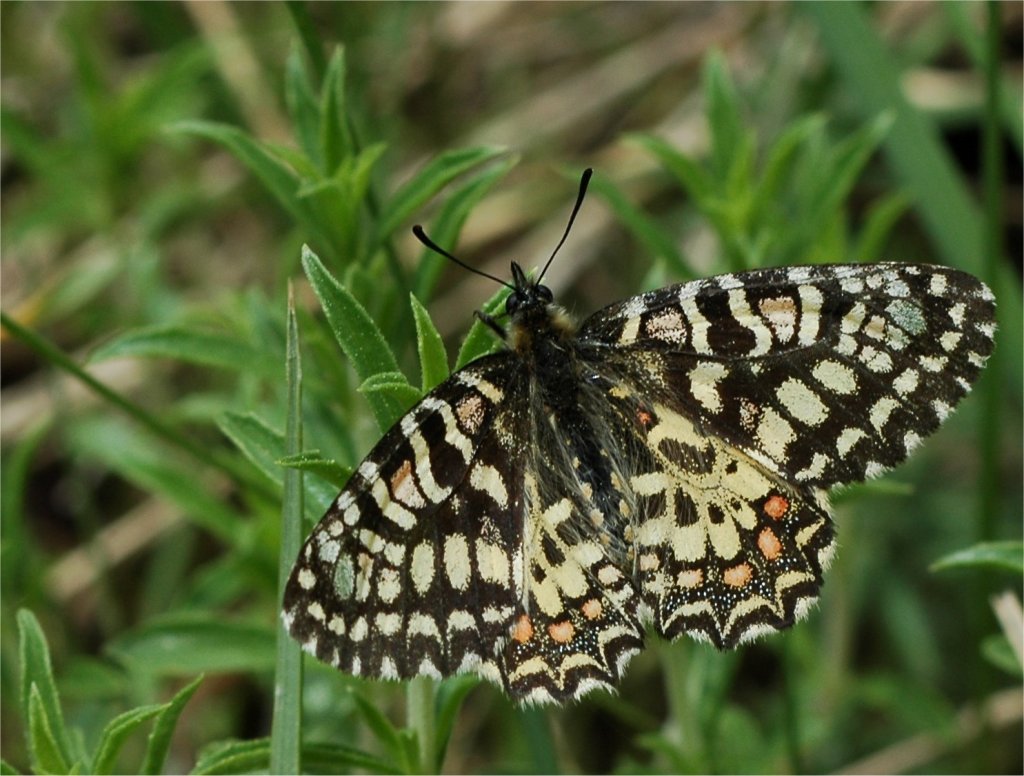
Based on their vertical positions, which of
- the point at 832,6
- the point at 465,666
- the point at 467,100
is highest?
the point at 467,100

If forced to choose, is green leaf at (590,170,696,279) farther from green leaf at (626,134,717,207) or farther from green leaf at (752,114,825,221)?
green leaf at (752,114,825,221)

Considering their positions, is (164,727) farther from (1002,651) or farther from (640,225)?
(1002,651)

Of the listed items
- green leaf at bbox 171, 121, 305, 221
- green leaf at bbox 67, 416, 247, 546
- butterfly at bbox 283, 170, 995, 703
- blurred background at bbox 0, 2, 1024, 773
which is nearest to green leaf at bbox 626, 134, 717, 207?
blurred background at bbox 0, 2, 1024, 773

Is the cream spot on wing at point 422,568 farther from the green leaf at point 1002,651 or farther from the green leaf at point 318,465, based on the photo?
the green leaf at point 1002,651

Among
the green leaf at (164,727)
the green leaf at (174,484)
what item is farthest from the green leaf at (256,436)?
the green leaf at (174,484)

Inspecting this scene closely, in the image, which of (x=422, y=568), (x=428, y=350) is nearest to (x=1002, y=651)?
(x=422, y=568)

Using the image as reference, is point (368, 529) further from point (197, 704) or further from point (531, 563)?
point (197, 704)

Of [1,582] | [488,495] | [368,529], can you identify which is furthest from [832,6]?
[1,582]
